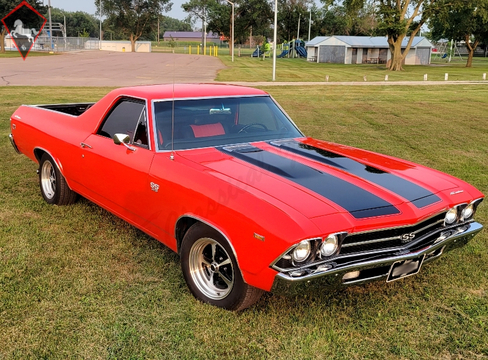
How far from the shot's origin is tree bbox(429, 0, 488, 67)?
3934 centimetres

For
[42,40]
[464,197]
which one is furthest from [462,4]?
[42,40]

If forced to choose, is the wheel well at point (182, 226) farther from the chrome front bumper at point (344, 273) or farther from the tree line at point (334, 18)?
the tree line at point (334, 18)

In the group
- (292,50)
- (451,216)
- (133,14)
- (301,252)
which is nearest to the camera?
(301,252)

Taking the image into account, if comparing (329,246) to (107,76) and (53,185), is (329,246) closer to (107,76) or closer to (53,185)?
(53,185)

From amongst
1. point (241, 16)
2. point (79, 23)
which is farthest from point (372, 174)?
point (79, 23)

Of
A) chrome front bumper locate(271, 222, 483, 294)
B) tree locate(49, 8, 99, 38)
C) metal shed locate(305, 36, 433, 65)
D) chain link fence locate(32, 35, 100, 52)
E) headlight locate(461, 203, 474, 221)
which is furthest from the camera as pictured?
tree locate(49, 8, 99, 38)

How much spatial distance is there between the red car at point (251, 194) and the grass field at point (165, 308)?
31cm

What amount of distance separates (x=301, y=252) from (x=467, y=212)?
163cm

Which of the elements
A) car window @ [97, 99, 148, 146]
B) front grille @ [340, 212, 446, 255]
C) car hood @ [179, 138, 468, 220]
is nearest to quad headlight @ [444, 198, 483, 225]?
car hood @ [179, 138, 468, 220]

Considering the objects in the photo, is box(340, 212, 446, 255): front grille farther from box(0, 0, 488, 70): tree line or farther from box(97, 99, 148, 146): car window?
box(0, 0, 488, 70): tree line

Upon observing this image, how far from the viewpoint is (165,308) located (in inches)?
138

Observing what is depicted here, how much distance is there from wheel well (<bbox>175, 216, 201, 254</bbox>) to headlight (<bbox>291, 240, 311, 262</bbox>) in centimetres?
90

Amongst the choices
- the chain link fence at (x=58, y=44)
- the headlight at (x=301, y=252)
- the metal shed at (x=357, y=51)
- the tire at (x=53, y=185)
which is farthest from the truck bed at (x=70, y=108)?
the chain link fence at (x=58, y=44)

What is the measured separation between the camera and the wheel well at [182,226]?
3.61 meters
